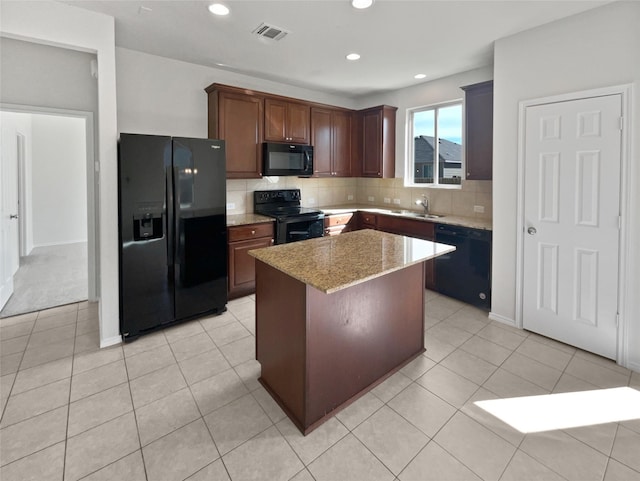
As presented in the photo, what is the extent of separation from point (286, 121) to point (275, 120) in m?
0.17

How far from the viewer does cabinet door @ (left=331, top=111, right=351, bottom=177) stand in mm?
4980

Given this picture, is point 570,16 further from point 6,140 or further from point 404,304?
point 6,140

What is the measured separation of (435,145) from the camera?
4.64 metres

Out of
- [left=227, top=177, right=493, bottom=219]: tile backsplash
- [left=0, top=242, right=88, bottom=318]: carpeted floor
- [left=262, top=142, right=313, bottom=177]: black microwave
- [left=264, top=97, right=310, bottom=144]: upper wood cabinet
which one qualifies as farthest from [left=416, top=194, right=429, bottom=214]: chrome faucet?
[left=0, top=242, right=88, bottom=318]: carpeted floor

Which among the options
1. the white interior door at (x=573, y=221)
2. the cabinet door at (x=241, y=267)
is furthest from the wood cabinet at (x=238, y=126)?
the white interior door at (x=573, y=221)

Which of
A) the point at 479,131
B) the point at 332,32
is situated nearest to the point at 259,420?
the point at 332,32

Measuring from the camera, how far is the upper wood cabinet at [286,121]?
13.6 feet

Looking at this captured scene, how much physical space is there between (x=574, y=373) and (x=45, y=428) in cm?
353

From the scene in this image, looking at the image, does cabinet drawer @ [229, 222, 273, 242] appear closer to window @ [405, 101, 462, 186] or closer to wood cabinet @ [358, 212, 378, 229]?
wood cabinet @ [358, 212, 378, 229]

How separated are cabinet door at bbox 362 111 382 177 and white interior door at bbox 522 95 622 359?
2274mm

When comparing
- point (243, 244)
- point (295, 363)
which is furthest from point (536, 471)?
point (243, 244)

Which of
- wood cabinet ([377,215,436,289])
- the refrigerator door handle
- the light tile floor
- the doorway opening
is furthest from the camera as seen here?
the doorway opening

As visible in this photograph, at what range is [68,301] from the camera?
3797 mm

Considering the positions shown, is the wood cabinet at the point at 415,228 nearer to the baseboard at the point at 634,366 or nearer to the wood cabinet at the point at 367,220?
the wood cabinet at the point at 367,220
